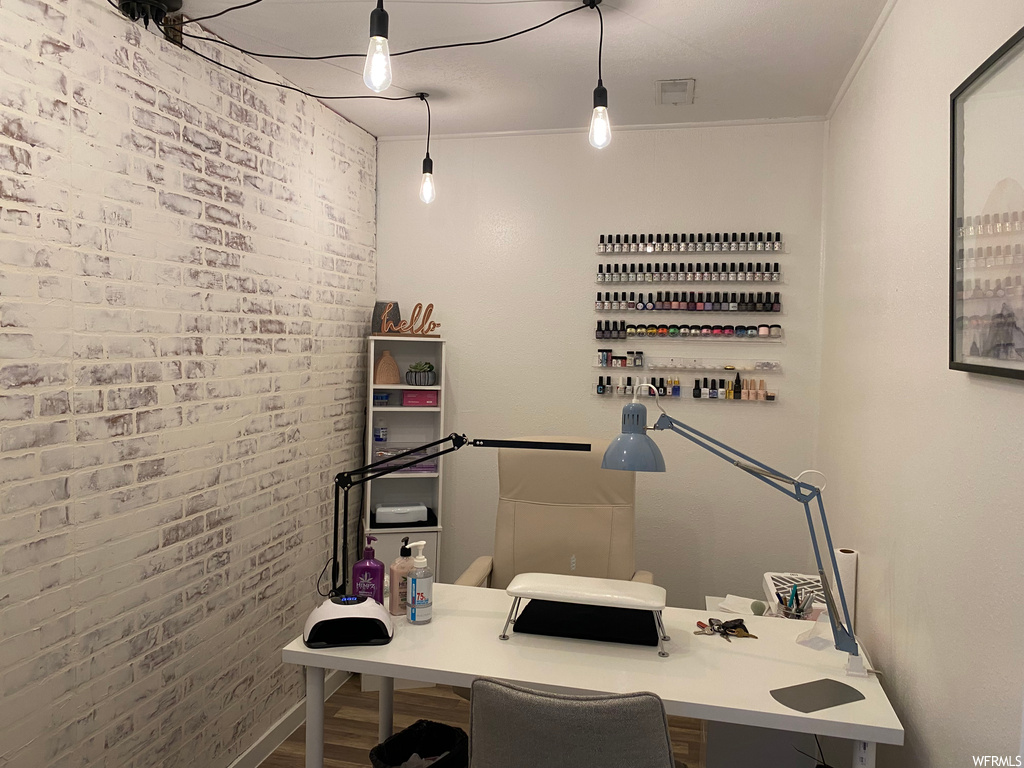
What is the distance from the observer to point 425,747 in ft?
7.22

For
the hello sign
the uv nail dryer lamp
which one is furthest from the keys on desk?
the hello sign

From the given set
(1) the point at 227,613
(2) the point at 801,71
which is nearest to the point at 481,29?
(2) the point at 801,71

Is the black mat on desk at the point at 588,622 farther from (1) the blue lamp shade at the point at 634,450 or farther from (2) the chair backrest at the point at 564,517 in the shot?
(2) the chair backrest at the point at 564,517

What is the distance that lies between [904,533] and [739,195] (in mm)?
2053

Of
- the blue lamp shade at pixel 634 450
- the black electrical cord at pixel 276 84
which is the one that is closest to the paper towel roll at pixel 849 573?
the blue lamp shade at pixel 634 450

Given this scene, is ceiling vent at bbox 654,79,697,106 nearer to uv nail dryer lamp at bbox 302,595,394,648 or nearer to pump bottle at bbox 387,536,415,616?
pump bottle at bbox 387,536,415,616

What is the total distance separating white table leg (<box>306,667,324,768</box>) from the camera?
1.88 metres

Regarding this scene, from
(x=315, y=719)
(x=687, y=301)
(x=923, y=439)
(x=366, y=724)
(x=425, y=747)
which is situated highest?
(x=687, y=301)

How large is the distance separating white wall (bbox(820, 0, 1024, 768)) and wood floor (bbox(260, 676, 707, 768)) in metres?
1.09

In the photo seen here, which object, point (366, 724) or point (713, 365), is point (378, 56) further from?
point (366, 724)

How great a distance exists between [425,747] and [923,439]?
1689 millimetres

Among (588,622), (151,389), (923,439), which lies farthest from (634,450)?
(151,389)

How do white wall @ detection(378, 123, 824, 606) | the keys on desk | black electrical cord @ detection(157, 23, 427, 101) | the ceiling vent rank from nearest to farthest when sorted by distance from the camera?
1. the keys on desk
2. black electrical cord @ detection(157, 23, 427, 101)
3. the ceiling vent
4. white wall @ detection(378, 123, 824, 606)

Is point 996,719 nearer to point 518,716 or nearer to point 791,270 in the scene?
point 518,716
